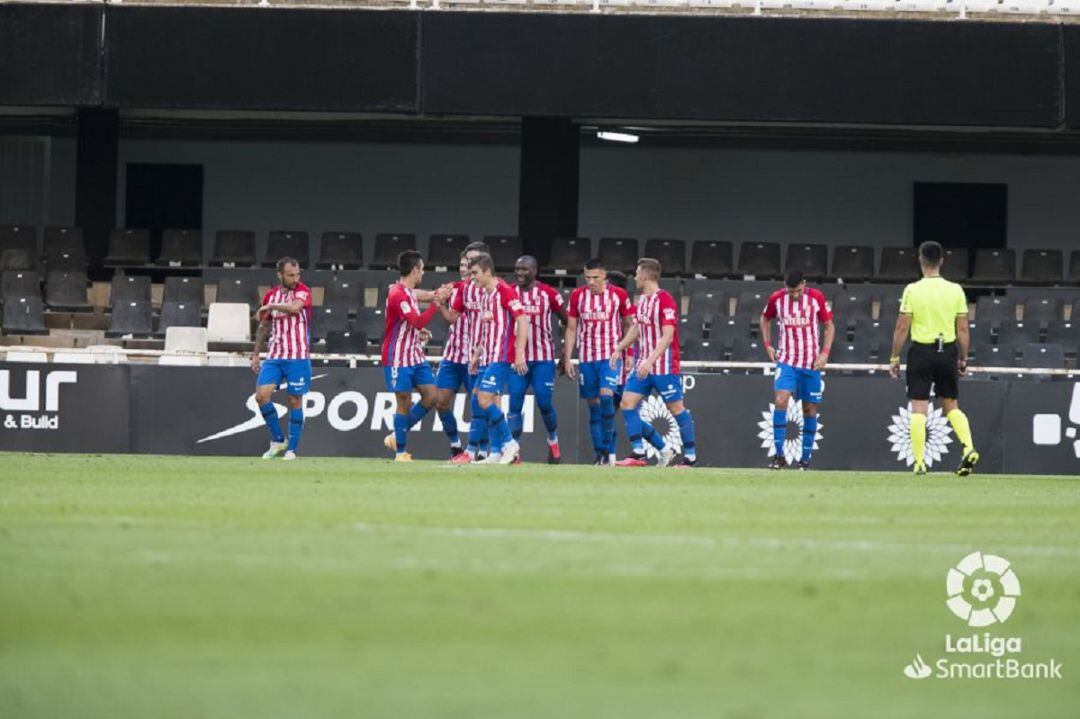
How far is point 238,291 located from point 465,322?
1019 centimetres

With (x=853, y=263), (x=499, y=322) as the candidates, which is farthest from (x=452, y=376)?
(x=853, y=263)

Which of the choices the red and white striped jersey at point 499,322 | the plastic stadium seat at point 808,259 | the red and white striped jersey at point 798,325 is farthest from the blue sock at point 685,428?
the plastic stadium seat at point 808,259

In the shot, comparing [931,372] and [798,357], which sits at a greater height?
[798,357]

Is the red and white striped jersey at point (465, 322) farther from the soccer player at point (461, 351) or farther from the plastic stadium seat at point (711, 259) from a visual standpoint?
the plastic stadium seat at point (711, 259)

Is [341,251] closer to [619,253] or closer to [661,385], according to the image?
[619,253]

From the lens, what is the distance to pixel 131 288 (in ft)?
90.0

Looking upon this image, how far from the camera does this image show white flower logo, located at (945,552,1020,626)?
5598 millimetres

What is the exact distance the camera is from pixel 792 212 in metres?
33.1

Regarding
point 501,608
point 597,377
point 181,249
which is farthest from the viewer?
point 181,249

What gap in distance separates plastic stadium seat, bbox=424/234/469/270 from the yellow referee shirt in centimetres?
1406

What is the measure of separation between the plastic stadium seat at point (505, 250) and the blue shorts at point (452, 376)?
10.6 meters

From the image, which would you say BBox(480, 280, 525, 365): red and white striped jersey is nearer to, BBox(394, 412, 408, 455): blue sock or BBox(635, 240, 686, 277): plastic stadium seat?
BBox(394, 412, 408, 455): blue sock

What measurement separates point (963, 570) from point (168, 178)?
1108 inches

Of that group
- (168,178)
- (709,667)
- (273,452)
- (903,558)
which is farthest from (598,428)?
(168,178)
